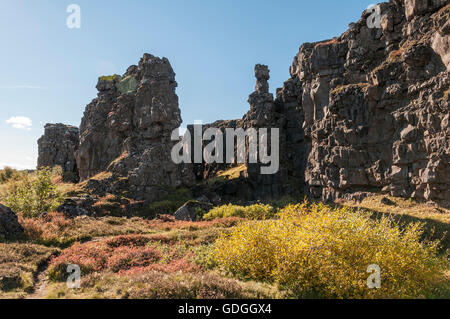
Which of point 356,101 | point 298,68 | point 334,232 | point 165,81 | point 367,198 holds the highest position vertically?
point 298,68

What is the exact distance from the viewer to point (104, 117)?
58.7 meters

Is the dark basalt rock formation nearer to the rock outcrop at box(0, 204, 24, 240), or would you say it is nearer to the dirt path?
the rock outcrop at box(0, 204, 24, 240)

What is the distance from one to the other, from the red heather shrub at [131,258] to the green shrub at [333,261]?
639 centimetres

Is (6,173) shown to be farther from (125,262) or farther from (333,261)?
(333,261)

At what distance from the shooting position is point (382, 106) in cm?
4247

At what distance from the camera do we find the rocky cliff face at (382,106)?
113 feet

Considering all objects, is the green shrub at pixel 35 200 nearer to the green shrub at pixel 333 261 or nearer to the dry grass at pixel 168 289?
the dry grass at pixel 168 289

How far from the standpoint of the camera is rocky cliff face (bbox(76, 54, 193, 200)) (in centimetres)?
4978

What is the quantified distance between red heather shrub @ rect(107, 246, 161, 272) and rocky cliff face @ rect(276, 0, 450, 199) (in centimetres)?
3630

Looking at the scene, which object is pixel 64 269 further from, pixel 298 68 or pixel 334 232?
pixel 298 68

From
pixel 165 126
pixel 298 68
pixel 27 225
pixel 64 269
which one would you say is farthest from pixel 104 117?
pixel 64 269

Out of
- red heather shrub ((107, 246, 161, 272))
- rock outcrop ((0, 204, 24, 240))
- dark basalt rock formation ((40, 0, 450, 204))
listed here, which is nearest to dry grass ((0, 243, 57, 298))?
rock outcrop ((0, 204, 24, 240))

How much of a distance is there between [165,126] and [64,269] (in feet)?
133
